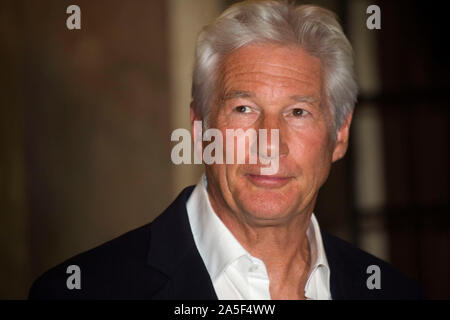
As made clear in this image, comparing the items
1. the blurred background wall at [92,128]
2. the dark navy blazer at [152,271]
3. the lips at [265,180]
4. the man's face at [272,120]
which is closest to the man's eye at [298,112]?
the man's face at [272,120]

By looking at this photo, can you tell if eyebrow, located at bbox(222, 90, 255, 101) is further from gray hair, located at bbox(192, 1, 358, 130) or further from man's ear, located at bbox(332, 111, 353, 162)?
man's ear, located at bbox(332, 111, 353, 162)

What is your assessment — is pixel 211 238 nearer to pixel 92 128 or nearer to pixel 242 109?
pixel 242 109

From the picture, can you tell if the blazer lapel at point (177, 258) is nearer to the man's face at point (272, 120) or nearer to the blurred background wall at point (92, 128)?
the man's face at point (272, 120)

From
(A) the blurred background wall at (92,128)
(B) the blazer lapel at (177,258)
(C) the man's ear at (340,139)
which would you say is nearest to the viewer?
(B) the blazer lapel at (177,258)

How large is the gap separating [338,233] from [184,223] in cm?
106

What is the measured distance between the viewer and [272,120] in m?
0.98

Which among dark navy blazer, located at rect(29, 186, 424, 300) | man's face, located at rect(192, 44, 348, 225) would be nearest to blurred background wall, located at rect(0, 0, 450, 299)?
dark navy blazer, located at rect(29, 186, 424, 300)

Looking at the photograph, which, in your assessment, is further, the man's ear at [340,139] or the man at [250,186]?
the man's ear at [340,139]

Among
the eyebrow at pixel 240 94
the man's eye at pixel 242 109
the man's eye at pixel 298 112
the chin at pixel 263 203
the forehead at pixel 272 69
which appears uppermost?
the forehead at pixel 272 69

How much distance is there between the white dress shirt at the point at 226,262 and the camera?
989 millimetres

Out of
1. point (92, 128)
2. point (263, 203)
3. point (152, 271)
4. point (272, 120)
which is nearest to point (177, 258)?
point (152, 271)

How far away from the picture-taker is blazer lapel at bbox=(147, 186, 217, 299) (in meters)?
0.96
